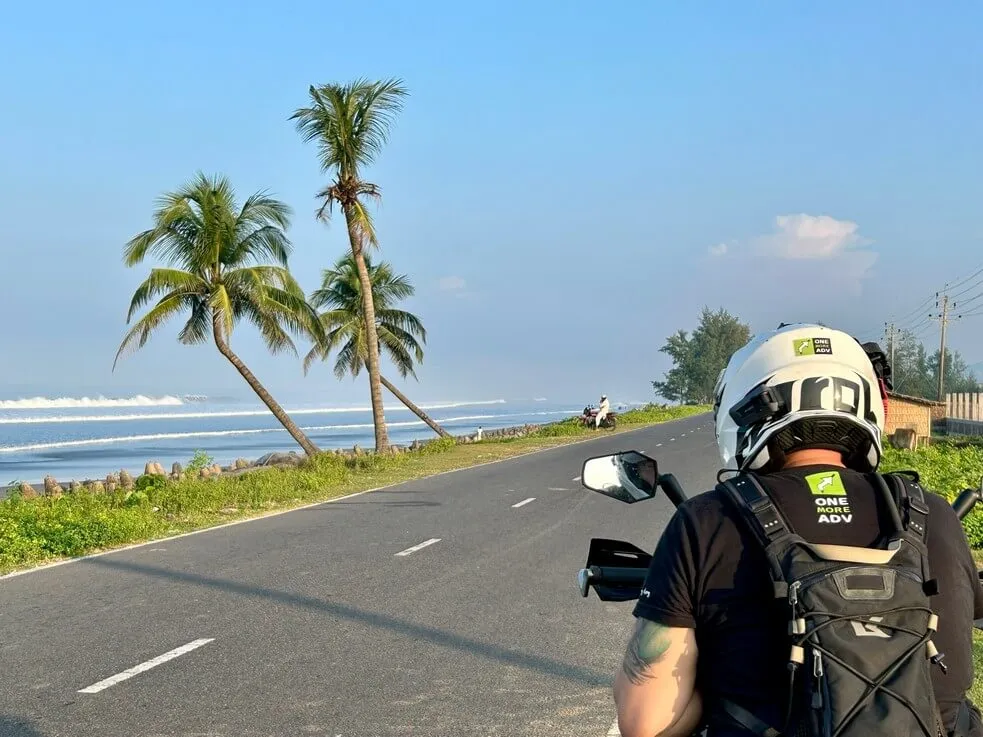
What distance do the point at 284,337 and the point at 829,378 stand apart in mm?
28819

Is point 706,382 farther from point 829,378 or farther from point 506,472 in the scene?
point 829,378

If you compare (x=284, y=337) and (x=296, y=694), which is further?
(x=284, y=337)

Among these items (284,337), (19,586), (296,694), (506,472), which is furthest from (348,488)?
(296,694)

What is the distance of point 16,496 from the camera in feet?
53.3

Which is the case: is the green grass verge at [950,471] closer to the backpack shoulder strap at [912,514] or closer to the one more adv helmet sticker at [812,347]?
the one more adv helmet sticker at [812,347]

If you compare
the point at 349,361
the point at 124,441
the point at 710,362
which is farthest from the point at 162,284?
the point at 710,362

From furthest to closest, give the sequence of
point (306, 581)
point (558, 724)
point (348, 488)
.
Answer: point (348, 488) → point (306, 581) → point (558, 724)

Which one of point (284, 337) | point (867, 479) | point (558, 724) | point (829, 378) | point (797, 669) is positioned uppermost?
point (284, 337)

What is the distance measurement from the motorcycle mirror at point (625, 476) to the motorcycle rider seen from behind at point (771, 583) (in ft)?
1.24

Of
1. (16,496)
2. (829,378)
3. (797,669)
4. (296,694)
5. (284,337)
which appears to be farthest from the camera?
(284,337)

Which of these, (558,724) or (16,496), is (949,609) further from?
(16,496)

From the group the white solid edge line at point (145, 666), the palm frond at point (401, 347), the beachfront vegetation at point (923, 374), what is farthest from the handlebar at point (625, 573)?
the beachfront vegetation at point (923, 374)

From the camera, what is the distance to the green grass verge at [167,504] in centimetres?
1313

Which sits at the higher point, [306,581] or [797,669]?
[797,669]
